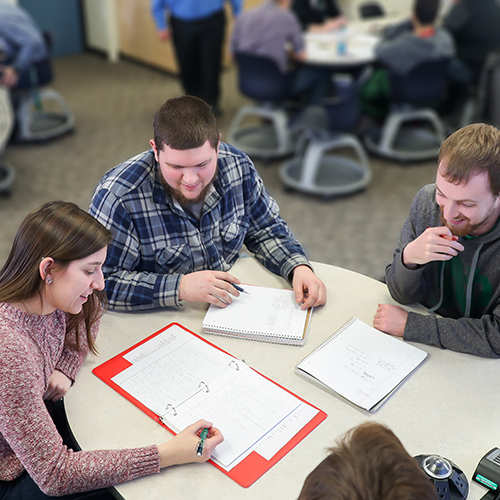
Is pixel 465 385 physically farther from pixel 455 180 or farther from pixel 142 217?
pixel 142 217

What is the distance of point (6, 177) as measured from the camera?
391 centimetres

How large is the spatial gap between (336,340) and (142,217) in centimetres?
62

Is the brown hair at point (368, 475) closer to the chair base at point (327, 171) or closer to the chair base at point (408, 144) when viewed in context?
the chair base at point (327, 171)

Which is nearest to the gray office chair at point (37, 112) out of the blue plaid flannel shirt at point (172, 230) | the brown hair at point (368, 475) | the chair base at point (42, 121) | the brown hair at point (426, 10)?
the chair base at point (42, 121)

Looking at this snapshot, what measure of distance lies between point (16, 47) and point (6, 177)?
985 mm

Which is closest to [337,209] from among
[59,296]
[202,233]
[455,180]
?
[202,233]

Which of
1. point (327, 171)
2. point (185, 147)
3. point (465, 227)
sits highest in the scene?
point (185, 147)

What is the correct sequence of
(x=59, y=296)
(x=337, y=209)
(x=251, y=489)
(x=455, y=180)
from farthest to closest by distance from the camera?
1. (x=337, y=209)
2. (x=455, y=180)
3. (x=59, y=296)
4. (x=251, y=489)

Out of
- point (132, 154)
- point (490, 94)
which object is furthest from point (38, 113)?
point (490, 94)

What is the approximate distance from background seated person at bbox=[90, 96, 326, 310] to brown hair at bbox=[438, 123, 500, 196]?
47 cm

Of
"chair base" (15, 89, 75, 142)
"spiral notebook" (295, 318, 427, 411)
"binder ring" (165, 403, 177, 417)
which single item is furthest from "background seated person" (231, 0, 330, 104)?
"binder ring" (165, 403, 177, 417)

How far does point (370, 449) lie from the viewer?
2.44 feet

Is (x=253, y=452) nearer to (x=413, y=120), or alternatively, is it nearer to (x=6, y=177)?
(x=6, y=177)

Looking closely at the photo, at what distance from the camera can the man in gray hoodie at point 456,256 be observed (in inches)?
53.0
